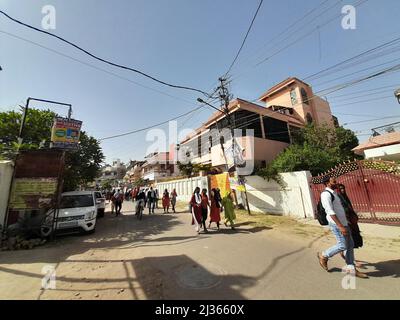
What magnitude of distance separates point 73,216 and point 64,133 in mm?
4230

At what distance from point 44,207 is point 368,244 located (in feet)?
35.7

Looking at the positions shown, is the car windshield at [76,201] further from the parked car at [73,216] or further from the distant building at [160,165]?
the distant building at [160,165]

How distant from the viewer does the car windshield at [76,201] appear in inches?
362

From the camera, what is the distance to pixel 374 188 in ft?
25.6

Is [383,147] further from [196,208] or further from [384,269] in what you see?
[196,208]

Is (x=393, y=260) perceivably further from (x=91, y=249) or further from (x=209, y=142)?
(x=209, y=142)

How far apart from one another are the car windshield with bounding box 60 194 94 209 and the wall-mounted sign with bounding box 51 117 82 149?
2457 millimetres

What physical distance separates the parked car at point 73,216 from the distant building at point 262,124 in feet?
33.6

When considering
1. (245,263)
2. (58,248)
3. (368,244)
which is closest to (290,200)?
(368,244)

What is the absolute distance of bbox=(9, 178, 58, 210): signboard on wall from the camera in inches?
306

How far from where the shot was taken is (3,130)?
10.3m

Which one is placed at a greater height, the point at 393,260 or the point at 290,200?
the point at 290,200

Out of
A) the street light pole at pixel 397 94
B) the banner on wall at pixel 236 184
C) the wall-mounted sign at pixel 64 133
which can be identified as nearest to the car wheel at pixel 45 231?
the wall-mounted sign at pixel 64 133
